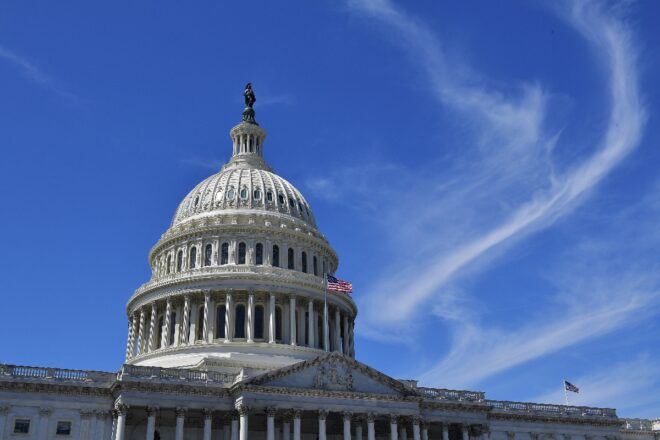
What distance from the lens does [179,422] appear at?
55438 millimetres

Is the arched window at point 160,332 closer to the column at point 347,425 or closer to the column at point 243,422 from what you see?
the column at point 243,422

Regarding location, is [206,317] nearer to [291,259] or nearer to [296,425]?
[291,259]

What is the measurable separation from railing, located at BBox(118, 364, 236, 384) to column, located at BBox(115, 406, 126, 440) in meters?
2.29

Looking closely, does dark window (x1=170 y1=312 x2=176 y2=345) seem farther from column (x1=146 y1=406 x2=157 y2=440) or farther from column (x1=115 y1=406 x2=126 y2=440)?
column (x1=115 y1=406 x2=126 y2=440)

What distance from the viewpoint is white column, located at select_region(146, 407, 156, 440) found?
53.9 m

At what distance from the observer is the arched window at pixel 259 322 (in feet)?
245

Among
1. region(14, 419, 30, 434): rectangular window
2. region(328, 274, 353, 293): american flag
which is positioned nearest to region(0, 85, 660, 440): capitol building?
region(14, 419, 30, 434): rectangular window

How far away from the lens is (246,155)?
307ft

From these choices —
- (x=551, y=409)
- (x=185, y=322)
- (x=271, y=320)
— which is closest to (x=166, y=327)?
(x=185, y=322)

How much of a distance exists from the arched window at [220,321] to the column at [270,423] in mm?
18772

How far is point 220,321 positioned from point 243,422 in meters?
20.9

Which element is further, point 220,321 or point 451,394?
point 220,321

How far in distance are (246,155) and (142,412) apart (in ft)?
144

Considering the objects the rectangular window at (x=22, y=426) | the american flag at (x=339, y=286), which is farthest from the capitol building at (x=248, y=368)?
the american flag at (x=339, y=286)
